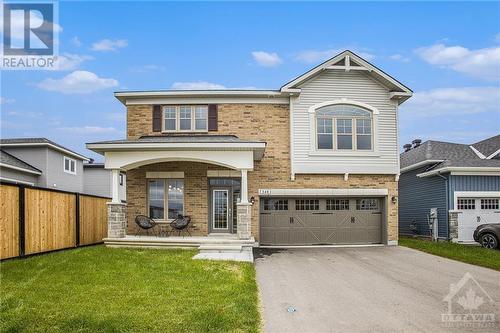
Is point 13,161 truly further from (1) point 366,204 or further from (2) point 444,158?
(2) point 444,158

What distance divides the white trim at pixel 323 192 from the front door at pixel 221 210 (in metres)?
1.38

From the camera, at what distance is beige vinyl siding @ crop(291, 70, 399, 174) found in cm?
1681

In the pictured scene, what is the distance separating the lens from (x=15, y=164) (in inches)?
825

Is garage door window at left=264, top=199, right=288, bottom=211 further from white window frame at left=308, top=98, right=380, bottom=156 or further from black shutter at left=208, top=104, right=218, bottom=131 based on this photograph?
black shutter at left=208, top=104, right=218, bottom=131

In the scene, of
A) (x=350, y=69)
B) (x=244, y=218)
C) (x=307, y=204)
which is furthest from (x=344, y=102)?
(x=244, y=218)

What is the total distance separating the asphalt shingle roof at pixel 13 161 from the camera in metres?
20.5

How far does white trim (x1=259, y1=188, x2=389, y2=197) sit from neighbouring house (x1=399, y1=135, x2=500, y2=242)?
3990 millimetres

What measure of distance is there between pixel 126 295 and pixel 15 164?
55.6 feet

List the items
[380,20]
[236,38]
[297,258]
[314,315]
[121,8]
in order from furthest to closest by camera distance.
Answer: [236,38]
[380,20]
[121,8]
[297,258]
[314,315]

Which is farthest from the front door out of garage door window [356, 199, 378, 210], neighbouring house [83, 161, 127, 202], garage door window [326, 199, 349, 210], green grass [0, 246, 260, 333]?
neighbouring house [83, 161, 127, 202]

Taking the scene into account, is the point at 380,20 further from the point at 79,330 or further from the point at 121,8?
the point at 79,330

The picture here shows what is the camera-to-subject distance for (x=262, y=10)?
15289 millimetres

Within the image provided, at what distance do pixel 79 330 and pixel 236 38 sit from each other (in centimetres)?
1623

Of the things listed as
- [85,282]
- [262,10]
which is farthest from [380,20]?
[85,282]
